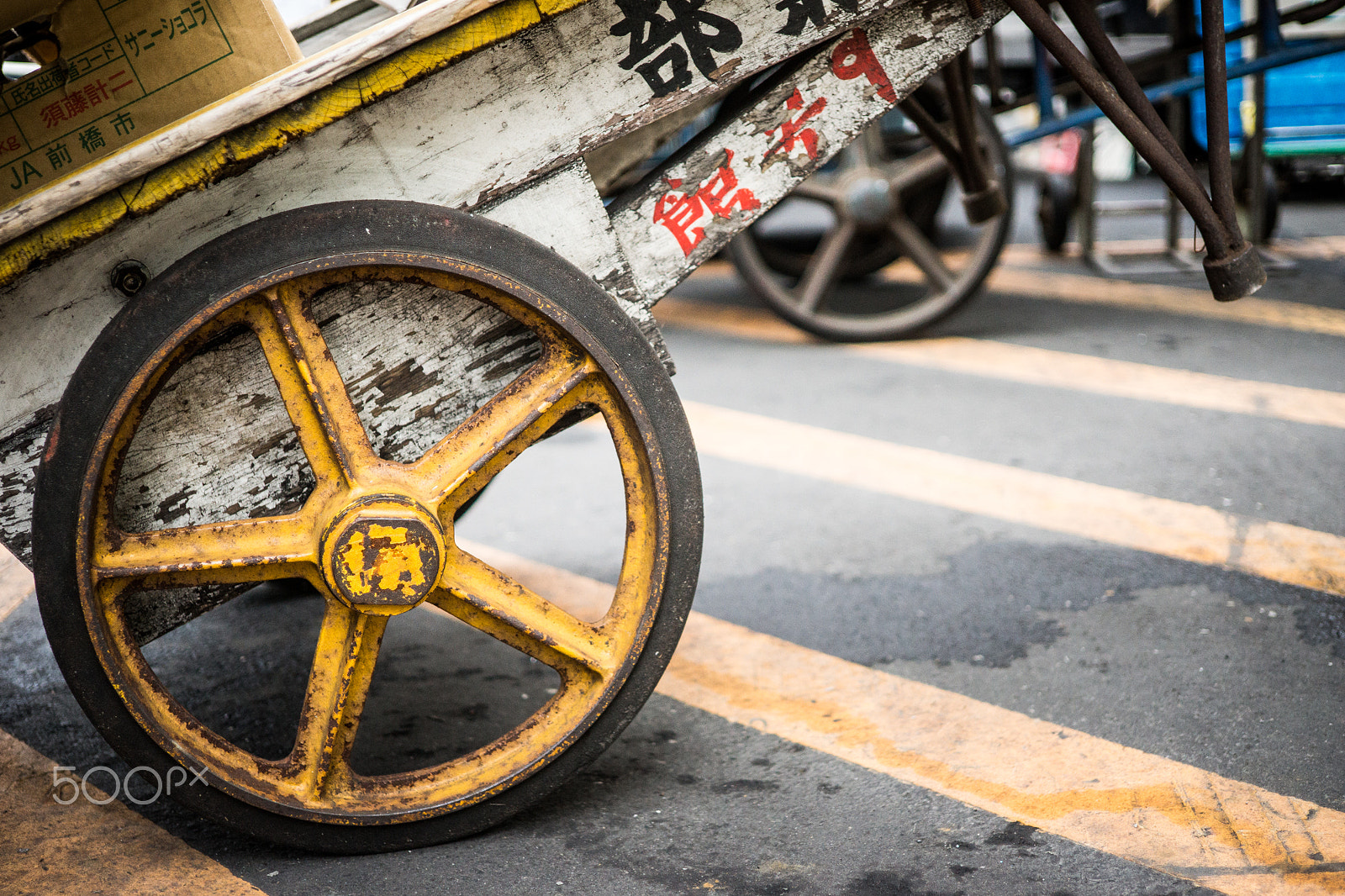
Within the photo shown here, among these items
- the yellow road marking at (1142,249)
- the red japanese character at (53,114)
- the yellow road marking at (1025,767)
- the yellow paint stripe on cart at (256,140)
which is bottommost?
the yellow road marking at (1142,249)

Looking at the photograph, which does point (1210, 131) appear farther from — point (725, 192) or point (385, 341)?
point (385, 341)

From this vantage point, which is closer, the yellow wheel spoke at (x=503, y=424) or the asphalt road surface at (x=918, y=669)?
the yellow wheel spoke at (x=503, y=424)

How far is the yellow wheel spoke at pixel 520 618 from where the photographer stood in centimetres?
176

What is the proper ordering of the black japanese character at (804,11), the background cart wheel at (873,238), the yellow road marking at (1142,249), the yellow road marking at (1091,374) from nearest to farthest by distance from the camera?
the black japanese character at (804,11) < the yellow road marking at (1091,374) < the background cart wheel at (873,238) < the yellow road marking at (1142,249)

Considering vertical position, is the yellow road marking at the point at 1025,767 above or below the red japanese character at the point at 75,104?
below

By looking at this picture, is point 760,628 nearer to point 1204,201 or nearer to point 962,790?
point 962,790

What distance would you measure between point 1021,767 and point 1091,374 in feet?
8.78

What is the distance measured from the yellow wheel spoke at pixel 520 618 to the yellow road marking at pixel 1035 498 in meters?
1.76

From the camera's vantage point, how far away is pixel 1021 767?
2.06m

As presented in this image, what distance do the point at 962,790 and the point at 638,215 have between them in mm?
1168

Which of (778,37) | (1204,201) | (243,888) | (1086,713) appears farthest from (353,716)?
(1204,201)

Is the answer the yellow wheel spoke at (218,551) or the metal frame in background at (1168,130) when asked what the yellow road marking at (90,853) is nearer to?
the yellow wheel spoke at (218,551)

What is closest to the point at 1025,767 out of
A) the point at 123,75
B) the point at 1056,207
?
the point at 123,75

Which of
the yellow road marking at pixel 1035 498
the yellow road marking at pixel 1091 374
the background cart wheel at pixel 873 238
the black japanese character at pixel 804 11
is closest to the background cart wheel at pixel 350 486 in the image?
the black japanese character at pixel 804 11
